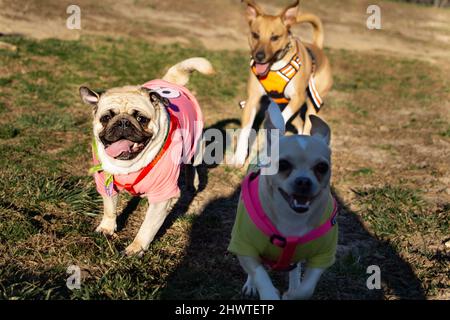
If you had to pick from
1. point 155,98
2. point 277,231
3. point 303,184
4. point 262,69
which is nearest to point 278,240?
point 277,231

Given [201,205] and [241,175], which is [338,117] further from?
[201,205]

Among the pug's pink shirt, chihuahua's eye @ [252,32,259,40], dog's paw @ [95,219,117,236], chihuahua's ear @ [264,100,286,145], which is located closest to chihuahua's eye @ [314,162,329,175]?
chihuahua's ear @ [264,100,286,145]

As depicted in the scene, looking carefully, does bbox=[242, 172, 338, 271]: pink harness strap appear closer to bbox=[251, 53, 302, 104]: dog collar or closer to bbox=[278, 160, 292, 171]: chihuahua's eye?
bbox=[278, 160, 292, 171]: chihuahua's eye

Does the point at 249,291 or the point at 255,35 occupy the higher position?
the point at 255,35

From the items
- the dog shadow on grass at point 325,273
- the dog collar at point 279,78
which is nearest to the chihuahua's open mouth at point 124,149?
the dog shadow on grass at point 325,273

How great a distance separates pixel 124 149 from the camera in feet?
12.2

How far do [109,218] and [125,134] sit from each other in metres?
0.91

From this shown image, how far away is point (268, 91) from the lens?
630 cm

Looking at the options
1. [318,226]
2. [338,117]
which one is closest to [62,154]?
[318,226]

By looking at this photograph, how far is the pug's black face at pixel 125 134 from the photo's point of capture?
143 inches

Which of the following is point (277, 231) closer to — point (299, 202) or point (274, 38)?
point (299, 202)

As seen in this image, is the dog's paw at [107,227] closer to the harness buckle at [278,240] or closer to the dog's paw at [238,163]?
the harness buckle at [278,240]
